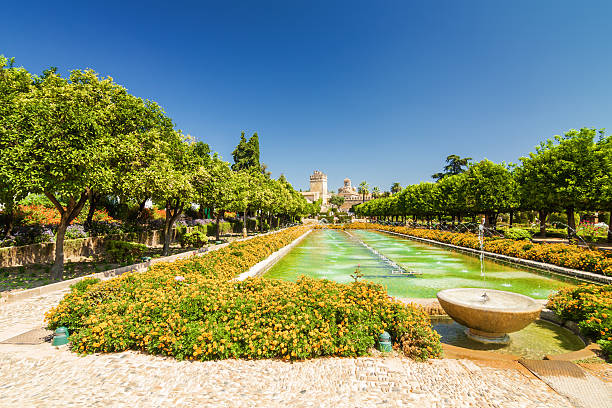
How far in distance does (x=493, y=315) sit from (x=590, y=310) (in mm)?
1989

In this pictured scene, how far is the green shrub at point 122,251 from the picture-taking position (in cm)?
1283

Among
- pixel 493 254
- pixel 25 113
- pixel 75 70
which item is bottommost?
pixel 493 254

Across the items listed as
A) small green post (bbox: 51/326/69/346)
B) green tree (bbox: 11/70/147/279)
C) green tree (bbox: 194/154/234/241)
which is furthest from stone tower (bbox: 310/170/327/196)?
small green post (bbox: 51/326/69/346)

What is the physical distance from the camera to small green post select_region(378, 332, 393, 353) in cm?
454

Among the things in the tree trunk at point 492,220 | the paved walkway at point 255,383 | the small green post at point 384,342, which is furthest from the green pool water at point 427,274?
the tree trunk at point 492,220

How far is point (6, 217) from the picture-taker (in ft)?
42.5

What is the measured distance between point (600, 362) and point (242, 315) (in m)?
5.26

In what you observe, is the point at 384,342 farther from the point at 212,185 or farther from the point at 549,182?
the point at 549,182

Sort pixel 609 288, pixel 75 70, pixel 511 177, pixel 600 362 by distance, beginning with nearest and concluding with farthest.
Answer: pixel 600 362, pixel 609 288, pixel 75 70, pixel 511 177

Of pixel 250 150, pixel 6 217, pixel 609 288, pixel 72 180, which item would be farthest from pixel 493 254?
pixel 250 150

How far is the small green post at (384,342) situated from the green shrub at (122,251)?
38.6 ft

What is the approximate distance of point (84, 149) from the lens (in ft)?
28.1

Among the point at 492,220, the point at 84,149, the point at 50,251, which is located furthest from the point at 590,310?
the point at 492,220

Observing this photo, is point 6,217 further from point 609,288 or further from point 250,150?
point 250,150
